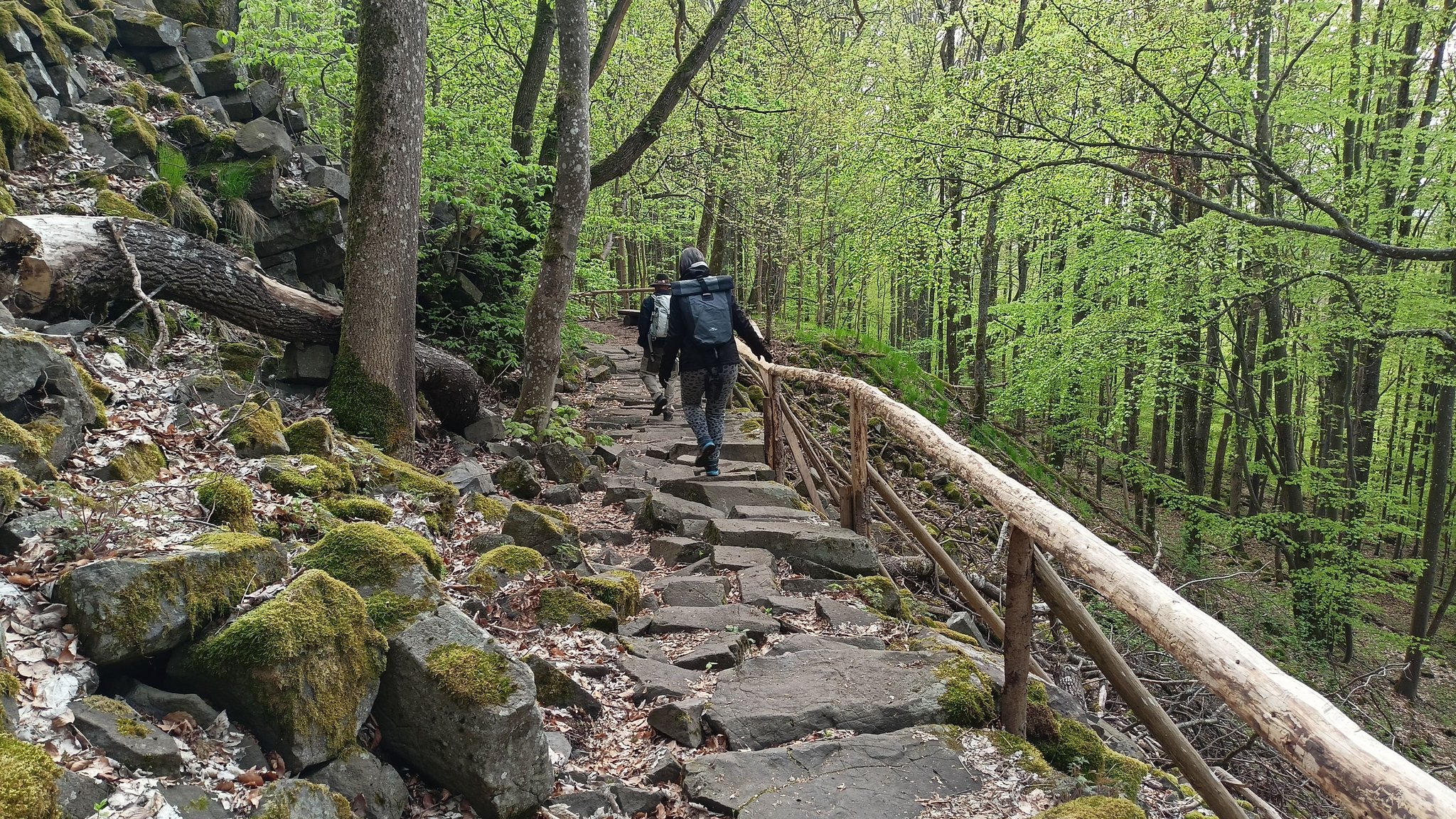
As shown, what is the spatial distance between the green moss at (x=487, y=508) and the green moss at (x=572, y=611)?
1527mm

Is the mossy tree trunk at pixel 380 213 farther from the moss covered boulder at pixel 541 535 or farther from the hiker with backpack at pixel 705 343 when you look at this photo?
the hiker with backpack at pixel 705 343

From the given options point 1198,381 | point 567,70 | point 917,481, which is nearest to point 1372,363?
point 1198,381

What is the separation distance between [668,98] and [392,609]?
823cm

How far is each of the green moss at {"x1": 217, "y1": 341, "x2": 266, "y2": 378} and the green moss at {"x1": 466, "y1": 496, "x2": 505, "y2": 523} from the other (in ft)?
6.84

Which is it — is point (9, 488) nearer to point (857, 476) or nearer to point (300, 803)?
point (300, 803)

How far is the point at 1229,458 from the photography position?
24.5m

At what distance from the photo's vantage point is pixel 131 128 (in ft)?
26.4

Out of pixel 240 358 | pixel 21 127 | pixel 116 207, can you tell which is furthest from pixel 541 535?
pixel 21 127

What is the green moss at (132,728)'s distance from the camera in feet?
7.38

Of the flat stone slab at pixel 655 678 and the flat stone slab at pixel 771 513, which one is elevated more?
the flat stone slab at pixel 771 513

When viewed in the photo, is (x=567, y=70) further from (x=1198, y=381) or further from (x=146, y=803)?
(x=1198, y=381)

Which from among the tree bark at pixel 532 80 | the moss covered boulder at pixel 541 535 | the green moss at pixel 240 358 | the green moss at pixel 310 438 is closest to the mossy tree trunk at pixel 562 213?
the tree bark at pixel 532 80

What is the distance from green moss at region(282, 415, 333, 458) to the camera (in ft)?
16.7

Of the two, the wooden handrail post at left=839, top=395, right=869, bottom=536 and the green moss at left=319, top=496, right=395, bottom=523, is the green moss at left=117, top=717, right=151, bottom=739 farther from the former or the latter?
the wooden handrail post at left=839, top=395, right=869, bottom=536
